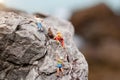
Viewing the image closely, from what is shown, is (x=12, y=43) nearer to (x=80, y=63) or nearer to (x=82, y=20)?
(x=80, y=63)

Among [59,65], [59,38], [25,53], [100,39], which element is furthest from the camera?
[100,39]

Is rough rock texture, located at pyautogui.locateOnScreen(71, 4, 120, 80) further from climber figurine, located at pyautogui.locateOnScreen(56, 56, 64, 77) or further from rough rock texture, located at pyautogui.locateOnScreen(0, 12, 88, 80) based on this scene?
rough rock texture, located at pyautogui.locateOnScreen(0, 12, 88, 80)

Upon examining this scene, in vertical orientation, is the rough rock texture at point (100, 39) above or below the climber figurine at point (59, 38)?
below

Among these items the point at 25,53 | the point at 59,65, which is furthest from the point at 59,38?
the point at 25,53

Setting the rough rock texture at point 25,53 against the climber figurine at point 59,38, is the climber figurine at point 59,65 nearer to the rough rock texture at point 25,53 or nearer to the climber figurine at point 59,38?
the rough rock texture at point 25,53

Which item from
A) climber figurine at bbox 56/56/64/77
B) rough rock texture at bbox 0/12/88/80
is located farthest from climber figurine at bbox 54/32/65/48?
climber figurine at bbox 56/56/64/77

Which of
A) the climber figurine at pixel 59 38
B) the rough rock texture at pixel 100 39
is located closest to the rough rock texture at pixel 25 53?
the climber figurine at pixel 59 38

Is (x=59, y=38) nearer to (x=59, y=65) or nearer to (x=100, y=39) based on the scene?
(x=59, y=65)

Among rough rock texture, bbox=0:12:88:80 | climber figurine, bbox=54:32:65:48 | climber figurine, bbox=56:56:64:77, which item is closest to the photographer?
rough rock texture, bbox=0:12:88:80
